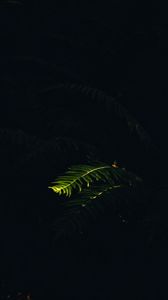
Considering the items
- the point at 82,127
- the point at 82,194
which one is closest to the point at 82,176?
the point at 82,194

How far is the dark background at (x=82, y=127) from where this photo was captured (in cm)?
192

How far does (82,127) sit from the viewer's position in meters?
2.32

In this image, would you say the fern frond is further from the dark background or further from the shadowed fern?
the dark background

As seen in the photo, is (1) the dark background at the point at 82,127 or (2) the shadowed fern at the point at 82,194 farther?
(1) the dark background at the point at 82,127

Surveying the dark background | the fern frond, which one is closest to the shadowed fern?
the fern frond

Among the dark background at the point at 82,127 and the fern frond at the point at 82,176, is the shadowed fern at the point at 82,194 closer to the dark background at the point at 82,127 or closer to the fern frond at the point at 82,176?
the fern frond at the point at 82,176

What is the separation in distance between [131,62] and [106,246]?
3.54 ft

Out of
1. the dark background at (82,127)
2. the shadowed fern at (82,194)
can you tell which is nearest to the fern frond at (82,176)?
the shadowed fern at (82,194)

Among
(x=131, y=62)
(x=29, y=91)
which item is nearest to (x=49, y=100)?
(x=29, y=91)

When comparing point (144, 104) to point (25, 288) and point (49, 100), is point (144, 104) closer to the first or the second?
point (49, 100)

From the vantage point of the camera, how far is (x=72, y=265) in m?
1.97

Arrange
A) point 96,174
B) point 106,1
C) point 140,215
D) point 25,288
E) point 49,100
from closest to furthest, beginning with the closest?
point 96,174, point 25,288, point 140,215, point 49,100, point 106,1

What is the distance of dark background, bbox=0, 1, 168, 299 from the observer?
1.92m

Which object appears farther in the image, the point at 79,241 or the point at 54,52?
the point at 54,52
